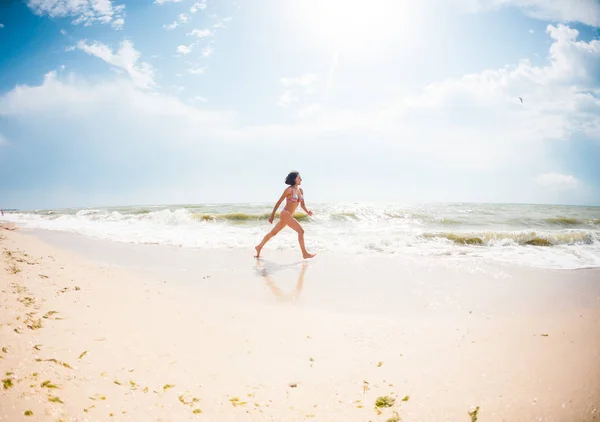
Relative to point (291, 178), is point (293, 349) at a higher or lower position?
lower

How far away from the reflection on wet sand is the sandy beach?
0.07 m

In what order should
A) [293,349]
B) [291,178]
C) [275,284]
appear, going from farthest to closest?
[291,178], [275,284], [293,349]

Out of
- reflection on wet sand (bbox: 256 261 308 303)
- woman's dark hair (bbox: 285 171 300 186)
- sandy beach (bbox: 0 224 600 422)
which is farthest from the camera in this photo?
woman's dark hair (bbox: 285 171 300 186)

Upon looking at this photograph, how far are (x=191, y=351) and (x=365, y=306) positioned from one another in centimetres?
237

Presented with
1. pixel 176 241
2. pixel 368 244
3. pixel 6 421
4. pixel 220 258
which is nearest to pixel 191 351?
pixel 6 421

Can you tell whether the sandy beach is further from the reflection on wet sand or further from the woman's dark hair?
the woman's dark hair

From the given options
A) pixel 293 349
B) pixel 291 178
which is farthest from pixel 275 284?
pixel 291 178

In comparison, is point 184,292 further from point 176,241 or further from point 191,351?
point 176,241

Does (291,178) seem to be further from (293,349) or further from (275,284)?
(293,349)

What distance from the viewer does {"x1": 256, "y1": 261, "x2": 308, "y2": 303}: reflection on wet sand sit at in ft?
14.3

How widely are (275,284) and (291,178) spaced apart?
383cm

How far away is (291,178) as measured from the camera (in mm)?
8195

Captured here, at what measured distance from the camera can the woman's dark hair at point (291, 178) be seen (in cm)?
814

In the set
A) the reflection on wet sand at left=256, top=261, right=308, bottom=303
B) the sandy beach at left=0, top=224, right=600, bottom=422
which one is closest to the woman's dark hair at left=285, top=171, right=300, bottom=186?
the reflection on wet sand at left=256, top=261, right=308, bottom=303
